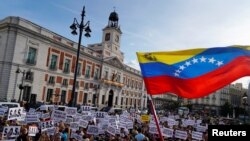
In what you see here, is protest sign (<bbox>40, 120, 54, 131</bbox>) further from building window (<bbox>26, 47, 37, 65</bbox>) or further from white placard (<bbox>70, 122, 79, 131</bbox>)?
building window (<bbox>26, 47, 37, 65</bbox>)

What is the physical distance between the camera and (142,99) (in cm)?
7625

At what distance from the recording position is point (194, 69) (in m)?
6.53

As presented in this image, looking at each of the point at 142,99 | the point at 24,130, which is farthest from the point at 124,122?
the point at 142,99

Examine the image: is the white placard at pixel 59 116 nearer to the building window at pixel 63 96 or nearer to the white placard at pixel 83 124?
the white placard at pixel 83 124

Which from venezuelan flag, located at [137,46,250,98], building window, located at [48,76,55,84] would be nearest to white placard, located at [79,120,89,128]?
venezuelan flag, located at [137,46,250,98]

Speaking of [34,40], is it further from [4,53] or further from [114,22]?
[114,22]

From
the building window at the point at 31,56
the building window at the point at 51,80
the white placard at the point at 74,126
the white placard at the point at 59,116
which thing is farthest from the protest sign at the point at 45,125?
the building window at the point at 51,80

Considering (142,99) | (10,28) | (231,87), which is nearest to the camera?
(10,28)

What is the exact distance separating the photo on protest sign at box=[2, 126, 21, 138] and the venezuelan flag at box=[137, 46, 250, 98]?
489 cm

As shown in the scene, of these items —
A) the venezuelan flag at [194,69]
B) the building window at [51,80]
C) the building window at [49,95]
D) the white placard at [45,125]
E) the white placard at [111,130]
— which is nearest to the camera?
the venezuelan flag at [194,69]

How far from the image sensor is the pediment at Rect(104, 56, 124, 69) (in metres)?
55.9

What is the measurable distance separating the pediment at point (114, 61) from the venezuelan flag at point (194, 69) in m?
48.4

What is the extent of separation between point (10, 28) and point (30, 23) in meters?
3.19

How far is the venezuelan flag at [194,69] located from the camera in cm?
628
